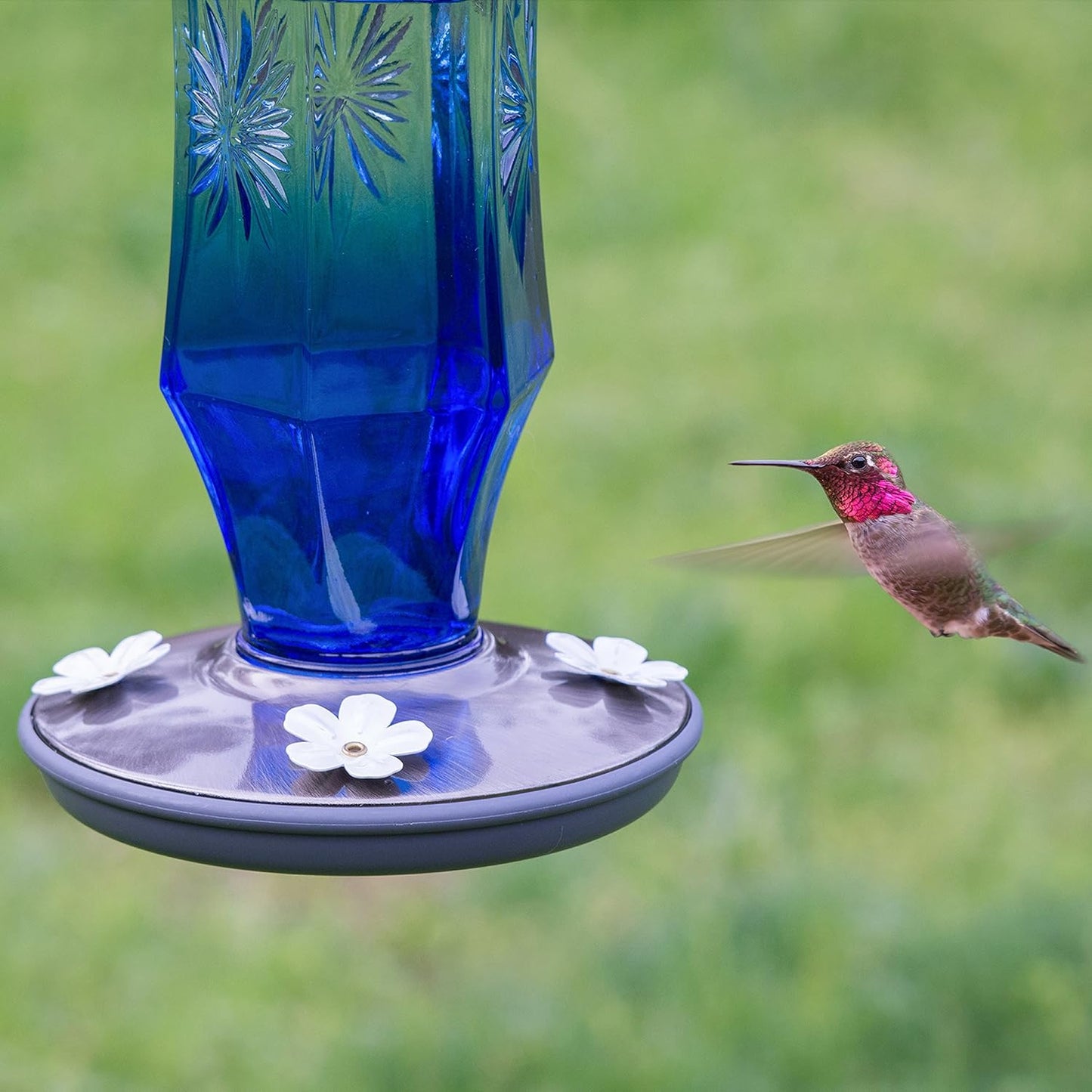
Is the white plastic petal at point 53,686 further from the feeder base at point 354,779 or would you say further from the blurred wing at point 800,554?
the blurred wing at point 800,554

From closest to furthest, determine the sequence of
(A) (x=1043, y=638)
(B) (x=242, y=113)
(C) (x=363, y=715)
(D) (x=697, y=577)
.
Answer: (C) (x=363, y=715)
(B) (x=242, y=113)
(A) (x=1043, y=638)
(D) (x=697, y=577)

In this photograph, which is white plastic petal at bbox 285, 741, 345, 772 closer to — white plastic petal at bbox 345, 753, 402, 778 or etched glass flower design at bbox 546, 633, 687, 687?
white plastic petal at bbox 345, 753, 402, 778

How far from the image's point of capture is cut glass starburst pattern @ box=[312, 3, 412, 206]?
1.57m

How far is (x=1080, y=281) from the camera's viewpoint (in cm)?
686

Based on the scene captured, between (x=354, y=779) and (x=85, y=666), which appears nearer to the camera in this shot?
(x=354, y=779)

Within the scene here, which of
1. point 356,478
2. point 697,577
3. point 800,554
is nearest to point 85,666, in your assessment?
point 356,478

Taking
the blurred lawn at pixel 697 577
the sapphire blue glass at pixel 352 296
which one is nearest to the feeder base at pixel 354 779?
the sapphire blue glass at pixel 352 296

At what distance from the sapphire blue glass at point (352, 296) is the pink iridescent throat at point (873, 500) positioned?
365 millimetres

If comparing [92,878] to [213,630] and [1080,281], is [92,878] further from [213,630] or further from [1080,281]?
[1080,281]

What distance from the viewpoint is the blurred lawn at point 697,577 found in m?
3.65

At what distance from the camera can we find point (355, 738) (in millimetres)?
1470

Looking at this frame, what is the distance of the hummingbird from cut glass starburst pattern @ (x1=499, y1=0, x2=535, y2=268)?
0.36 meters

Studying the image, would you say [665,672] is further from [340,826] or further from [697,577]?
[697,577]

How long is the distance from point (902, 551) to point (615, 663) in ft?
1.08
